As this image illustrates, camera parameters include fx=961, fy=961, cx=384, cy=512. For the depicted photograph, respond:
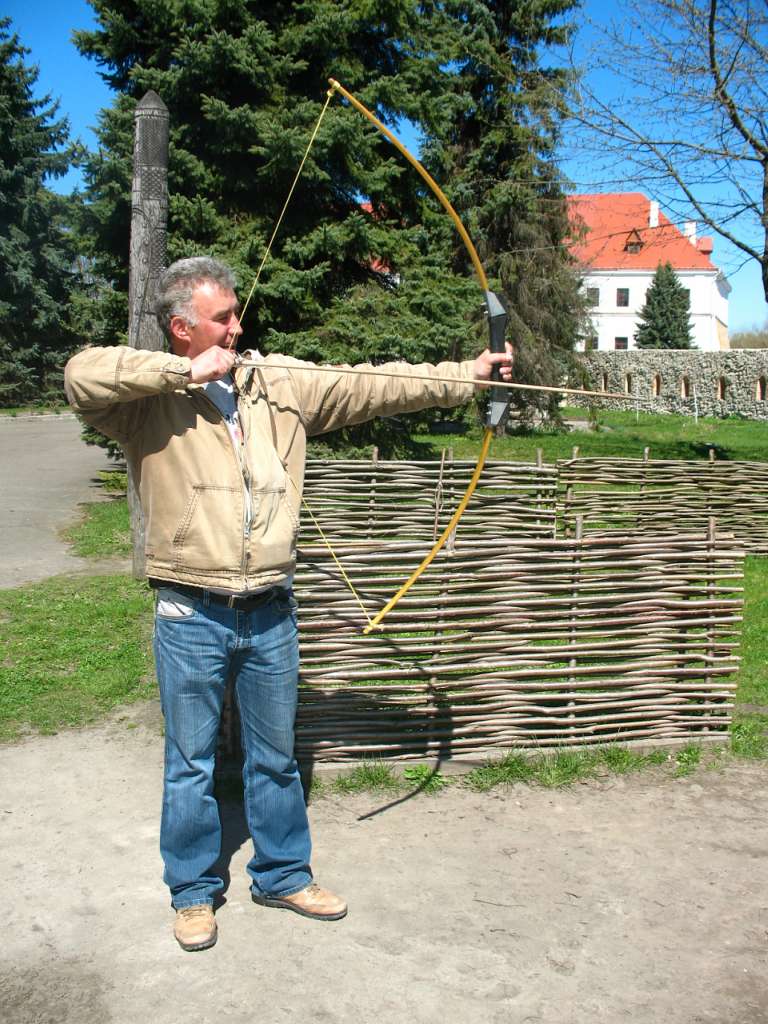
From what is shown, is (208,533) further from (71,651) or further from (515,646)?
(71,651)

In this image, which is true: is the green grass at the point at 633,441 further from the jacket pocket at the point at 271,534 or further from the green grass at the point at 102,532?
A: the jacket pocket at the point at 271,534

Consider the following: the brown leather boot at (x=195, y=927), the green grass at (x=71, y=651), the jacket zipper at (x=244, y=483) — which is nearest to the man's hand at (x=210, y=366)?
the jacket zipper at (x=244, y=483)

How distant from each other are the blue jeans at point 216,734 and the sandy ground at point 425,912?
0.59ft

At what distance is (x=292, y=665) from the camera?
2.99m

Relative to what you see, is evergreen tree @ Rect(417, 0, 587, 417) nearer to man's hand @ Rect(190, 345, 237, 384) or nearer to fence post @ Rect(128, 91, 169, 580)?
fence post @ Rect(128, 91, 169, 580)

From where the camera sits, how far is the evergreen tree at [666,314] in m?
52.0

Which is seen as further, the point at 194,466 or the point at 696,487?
the point at 696,487

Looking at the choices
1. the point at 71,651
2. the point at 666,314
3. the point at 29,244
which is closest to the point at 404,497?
the point at 71,651

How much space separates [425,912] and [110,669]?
290 centimetres

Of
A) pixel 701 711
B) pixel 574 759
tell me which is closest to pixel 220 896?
pixel 574 759

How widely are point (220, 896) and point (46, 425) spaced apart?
2318cm

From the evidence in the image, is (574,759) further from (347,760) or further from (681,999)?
(681,999)

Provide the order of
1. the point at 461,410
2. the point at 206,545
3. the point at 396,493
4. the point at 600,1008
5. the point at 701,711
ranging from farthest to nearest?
the point at 461,410 < the point at 396,493 < the point at 701,711 < the point at 206,545 < the point at 600,1008

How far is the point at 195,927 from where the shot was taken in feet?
9.30
